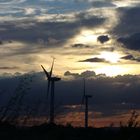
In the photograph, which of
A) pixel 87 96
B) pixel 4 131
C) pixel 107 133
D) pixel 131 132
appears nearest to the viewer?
pixel 131 132

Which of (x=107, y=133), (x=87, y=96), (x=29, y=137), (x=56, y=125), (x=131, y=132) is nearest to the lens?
(x=131, y=132)

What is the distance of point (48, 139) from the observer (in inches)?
3142

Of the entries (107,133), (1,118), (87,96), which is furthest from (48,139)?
(87,96)

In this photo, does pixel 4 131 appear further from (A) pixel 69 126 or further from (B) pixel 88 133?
(B) pixel 88 133

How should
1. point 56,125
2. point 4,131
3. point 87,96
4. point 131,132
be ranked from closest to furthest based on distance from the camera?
point 131,132, point 4,131, point 56,125, point 87,96

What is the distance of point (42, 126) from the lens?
325ft

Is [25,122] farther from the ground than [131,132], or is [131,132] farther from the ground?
[131,132]

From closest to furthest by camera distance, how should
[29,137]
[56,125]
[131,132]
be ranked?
[131,132], [29,137], [56,125]

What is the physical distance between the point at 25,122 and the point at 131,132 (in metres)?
36.5

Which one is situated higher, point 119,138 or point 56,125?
point 119,138

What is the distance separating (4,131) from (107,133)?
2400 cm

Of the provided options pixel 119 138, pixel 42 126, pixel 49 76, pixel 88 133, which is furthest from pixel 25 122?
pixel 119 138

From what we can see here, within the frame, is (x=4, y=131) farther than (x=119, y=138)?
Yes

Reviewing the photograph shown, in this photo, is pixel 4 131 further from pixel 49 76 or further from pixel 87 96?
pixel 87 96
